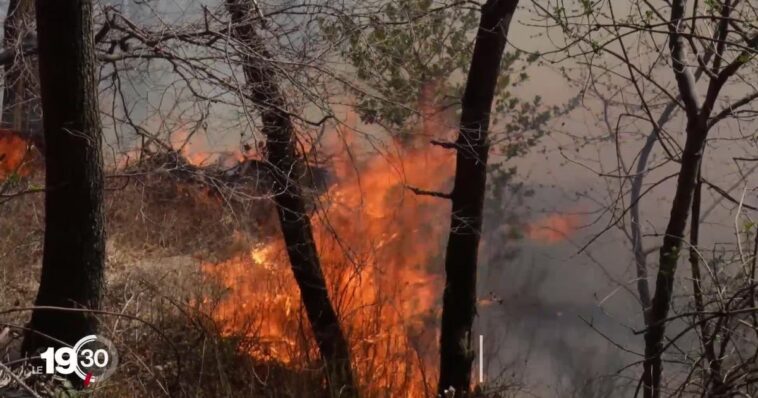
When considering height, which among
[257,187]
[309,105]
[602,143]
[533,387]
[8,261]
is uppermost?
[602,143]

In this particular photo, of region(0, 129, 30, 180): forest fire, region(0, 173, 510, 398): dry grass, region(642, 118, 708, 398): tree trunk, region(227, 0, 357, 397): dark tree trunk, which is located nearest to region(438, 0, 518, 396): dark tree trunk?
region(0, 173, 510, 398): dry grass

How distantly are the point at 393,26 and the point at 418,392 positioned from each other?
9.96 ft

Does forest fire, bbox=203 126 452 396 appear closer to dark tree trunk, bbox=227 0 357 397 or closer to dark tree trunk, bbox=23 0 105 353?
dark tree trunk, bbox=227 0 357 397

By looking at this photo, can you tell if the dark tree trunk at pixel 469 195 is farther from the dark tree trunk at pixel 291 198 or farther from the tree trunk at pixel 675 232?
the tree trunk at pixel 675 232

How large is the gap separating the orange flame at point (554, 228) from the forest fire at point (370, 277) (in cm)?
120

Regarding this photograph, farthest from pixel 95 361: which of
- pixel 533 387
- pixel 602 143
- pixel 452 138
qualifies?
pixel 602 143

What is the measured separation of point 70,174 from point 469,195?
2.75 m

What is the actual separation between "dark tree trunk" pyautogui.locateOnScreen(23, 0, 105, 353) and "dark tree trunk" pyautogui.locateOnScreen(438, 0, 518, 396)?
2448 millimetres

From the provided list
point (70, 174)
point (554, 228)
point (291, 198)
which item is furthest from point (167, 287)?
point (554, 228)

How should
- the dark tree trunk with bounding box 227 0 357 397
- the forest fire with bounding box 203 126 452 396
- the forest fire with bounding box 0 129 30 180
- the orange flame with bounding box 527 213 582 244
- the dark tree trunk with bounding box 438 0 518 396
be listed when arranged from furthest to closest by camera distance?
1. the orange flame with bounding box 527 213 582 244
2. the forest fire with bounding box 0 129 30 180
3. the forest fire with bounding box 203 126 452 396
4. the dark tree trunk with bounding box 438 0 518 396
5. the dark tree trunk with bounding box 227 0 357 397

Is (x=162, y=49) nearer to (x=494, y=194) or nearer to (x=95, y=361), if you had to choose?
(x=95, y=361)

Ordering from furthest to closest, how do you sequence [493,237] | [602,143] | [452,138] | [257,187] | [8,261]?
[493,237] → [602,143] → [8,261] → [452,138] → [257,187]

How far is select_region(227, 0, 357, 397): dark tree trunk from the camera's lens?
412cm

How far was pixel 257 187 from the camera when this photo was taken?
4.74 meters
